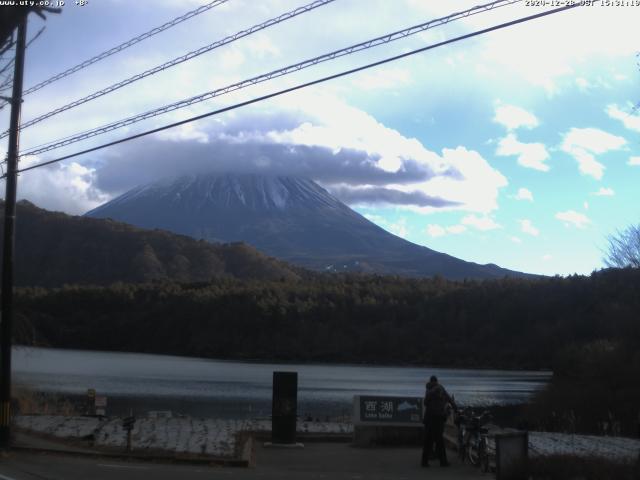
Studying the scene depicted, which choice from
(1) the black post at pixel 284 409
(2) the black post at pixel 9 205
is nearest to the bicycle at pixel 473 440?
(1) the black post at pixel 284 409

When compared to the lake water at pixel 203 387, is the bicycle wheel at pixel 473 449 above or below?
above

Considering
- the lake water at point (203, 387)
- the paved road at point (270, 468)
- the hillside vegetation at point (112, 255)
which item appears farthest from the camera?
the hillside vegetation at point (112, 255)

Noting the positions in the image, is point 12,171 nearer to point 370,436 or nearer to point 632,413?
point 370,436

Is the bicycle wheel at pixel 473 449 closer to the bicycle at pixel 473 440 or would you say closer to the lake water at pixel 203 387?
the bicycle at pixel 473 440

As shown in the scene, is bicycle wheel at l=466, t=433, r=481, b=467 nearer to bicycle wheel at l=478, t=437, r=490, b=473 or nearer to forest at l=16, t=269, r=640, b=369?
bicycle wheel at l=478, t=437, r=490, b=473

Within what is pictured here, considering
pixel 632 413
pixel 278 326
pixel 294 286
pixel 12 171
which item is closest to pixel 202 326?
pixel 278 326

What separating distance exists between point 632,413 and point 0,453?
29281 millimetres

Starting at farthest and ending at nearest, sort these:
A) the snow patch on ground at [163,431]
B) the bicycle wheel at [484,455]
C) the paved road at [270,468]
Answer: the snow patch on ground at [163,431] < the bicycle wheel at [484,455] < the paved road at [270,468]

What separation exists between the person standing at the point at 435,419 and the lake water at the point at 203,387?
59.9ft

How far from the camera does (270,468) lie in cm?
1533

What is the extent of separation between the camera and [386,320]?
124 m

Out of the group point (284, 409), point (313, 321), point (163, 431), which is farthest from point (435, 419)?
point (313, 321)

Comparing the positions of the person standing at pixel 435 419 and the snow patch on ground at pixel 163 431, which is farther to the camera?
the snow patch on ground at pixel 163 431

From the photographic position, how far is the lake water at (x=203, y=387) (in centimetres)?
4272
